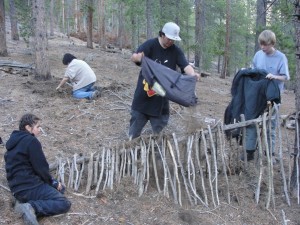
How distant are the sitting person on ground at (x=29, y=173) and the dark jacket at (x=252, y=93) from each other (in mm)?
2309

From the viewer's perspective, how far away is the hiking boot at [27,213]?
126 inches

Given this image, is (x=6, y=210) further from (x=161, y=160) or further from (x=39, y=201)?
(x=161, y=160)

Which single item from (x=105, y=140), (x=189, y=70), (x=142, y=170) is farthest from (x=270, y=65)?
(x=105, y=140)

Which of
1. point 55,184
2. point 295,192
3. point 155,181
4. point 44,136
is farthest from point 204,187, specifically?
point 44,136

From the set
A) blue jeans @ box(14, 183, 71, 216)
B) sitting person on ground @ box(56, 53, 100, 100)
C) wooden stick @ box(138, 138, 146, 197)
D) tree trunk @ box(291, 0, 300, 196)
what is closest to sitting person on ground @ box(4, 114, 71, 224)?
blue jeans @ box(14, 183, 71, 216)

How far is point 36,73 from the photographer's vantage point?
880 cm

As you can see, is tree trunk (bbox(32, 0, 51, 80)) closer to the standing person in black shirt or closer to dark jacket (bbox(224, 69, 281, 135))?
the standing person in black shirt

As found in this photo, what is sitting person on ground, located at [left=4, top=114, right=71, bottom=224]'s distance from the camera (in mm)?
3441

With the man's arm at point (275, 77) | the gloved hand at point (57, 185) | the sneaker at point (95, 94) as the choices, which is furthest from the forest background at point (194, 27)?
the gloved hand at point (57, 185)

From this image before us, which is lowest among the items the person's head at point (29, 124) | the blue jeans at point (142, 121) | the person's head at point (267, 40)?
the blue jeans at point (142, 121)

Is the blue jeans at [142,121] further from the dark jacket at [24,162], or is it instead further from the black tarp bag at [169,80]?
the dark jacket at [24,162]

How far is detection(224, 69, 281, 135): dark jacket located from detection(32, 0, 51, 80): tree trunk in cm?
520

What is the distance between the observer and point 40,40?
8.52 metres

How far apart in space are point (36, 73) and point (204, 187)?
19.3ft
